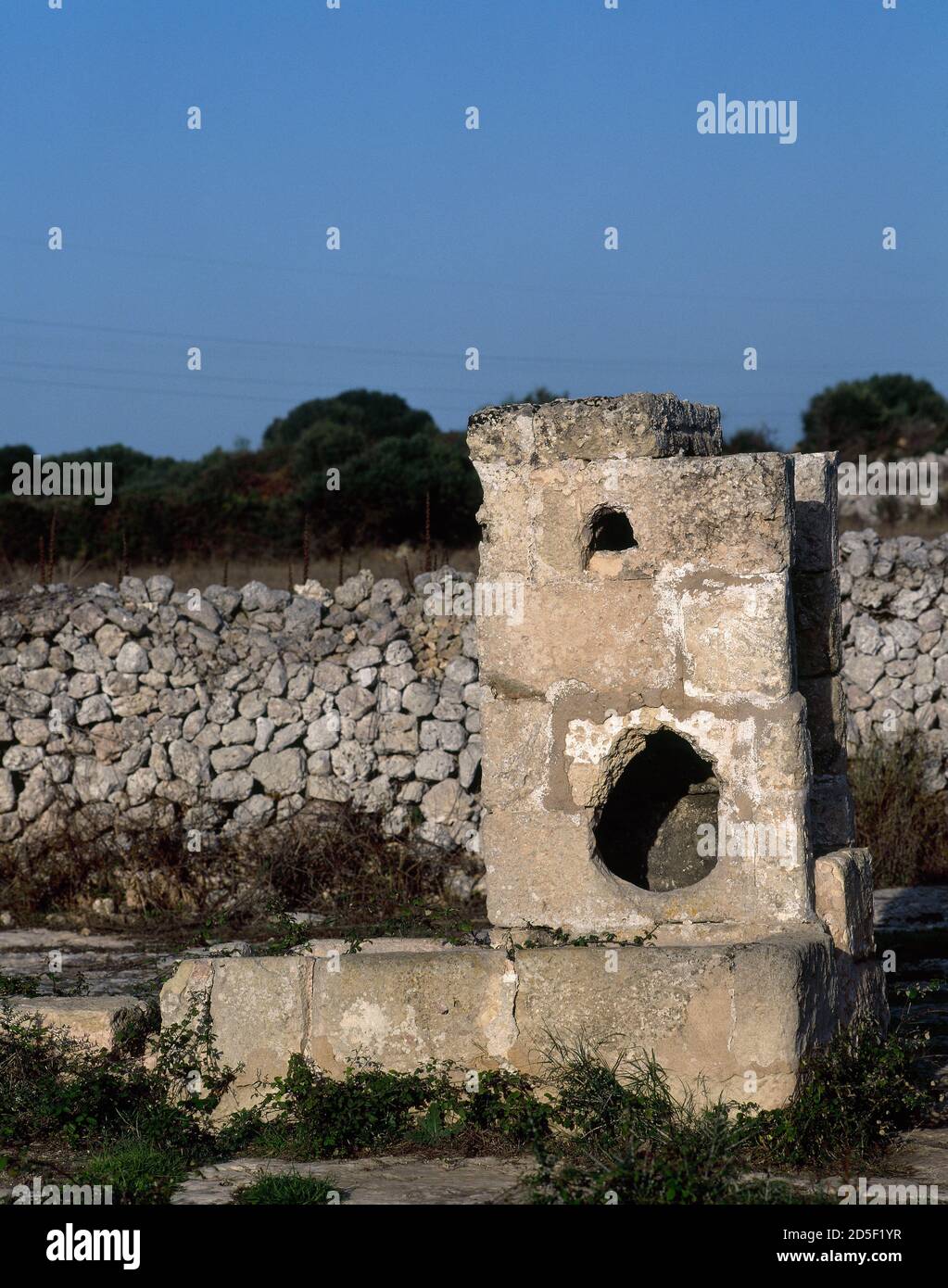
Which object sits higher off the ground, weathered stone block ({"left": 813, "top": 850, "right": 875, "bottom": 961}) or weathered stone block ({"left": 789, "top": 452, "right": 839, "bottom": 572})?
weathered stone block ({"left": 789, "top": 452, "right": 839, "bottom": 572})

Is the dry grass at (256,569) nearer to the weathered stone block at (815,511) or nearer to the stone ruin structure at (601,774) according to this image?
the weathered stone block at (815,511)

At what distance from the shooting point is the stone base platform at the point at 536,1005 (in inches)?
191

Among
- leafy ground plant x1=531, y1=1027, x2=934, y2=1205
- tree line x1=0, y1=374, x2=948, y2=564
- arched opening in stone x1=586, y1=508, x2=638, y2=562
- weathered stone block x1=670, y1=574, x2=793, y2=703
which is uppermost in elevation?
tree line x1=0, y1=374, x2=948, y2=564

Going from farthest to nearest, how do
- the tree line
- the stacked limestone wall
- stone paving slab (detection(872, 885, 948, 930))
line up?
the tree line
the stacked limestone wall
stone paving slab (detection(872, 885, 948, 930))

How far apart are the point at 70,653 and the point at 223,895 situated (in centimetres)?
223

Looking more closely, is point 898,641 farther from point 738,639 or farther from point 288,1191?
point 288,1191

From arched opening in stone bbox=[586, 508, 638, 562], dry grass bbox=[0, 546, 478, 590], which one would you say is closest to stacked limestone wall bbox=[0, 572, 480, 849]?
dry grass bbox=[0, 546, 478, 590]

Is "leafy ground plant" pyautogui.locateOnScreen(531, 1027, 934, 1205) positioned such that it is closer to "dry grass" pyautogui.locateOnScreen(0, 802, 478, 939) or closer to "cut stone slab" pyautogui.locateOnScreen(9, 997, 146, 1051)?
"cut stone slab" pyautogui.locateOnScreen(9, 997, 146, 1051)

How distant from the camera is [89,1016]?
19.1 feet

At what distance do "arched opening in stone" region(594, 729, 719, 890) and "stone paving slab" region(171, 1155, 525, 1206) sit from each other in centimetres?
157

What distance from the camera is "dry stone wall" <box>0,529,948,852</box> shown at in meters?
10.5

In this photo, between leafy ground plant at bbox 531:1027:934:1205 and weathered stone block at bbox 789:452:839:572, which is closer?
leafy ground plant at bbox 531:1027:934:1205

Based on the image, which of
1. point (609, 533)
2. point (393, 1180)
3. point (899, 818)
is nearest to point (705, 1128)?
point (393, 1180)

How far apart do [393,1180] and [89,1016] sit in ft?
5.69
